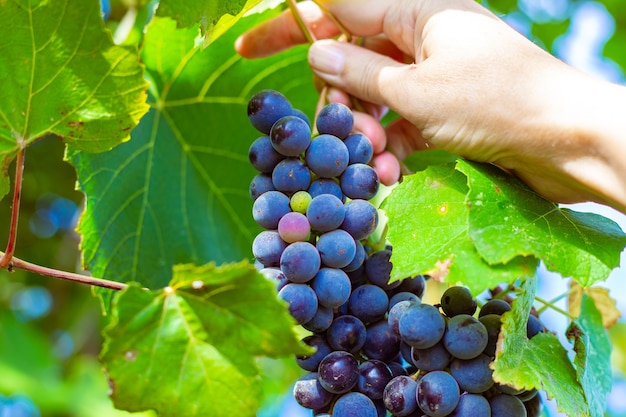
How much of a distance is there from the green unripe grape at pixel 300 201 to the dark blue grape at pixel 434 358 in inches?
10.7

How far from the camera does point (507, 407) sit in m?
0.91

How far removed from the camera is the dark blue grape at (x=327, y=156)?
40.3 inches

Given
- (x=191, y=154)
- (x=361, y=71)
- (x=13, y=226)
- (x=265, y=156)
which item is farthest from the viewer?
(x=191, y=154)

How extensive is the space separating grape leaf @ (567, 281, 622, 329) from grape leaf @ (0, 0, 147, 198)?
866 mm

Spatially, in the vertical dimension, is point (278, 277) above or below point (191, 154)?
above

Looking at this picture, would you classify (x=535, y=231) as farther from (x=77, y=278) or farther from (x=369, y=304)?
(x=77, y=278)

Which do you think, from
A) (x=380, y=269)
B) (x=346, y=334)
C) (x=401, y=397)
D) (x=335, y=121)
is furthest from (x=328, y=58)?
(x=401, y=397)

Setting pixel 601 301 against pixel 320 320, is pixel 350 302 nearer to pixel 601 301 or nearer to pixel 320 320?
pixel 320 320

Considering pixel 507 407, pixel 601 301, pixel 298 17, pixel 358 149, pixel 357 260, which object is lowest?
pixel 601 301

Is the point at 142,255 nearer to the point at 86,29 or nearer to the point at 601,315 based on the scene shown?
the point at 86,29

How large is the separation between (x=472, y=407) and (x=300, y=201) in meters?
0.38

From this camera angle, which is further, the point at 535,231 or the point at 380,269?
the point at 380,269

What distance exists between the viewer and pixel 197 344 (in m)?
0.85

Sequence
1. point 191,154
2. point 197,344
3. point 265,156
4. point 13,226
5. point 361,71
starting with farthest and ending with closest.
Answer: point 191,154 < point 361,71 < point 265,156 < point 13,226 < point 197,344
